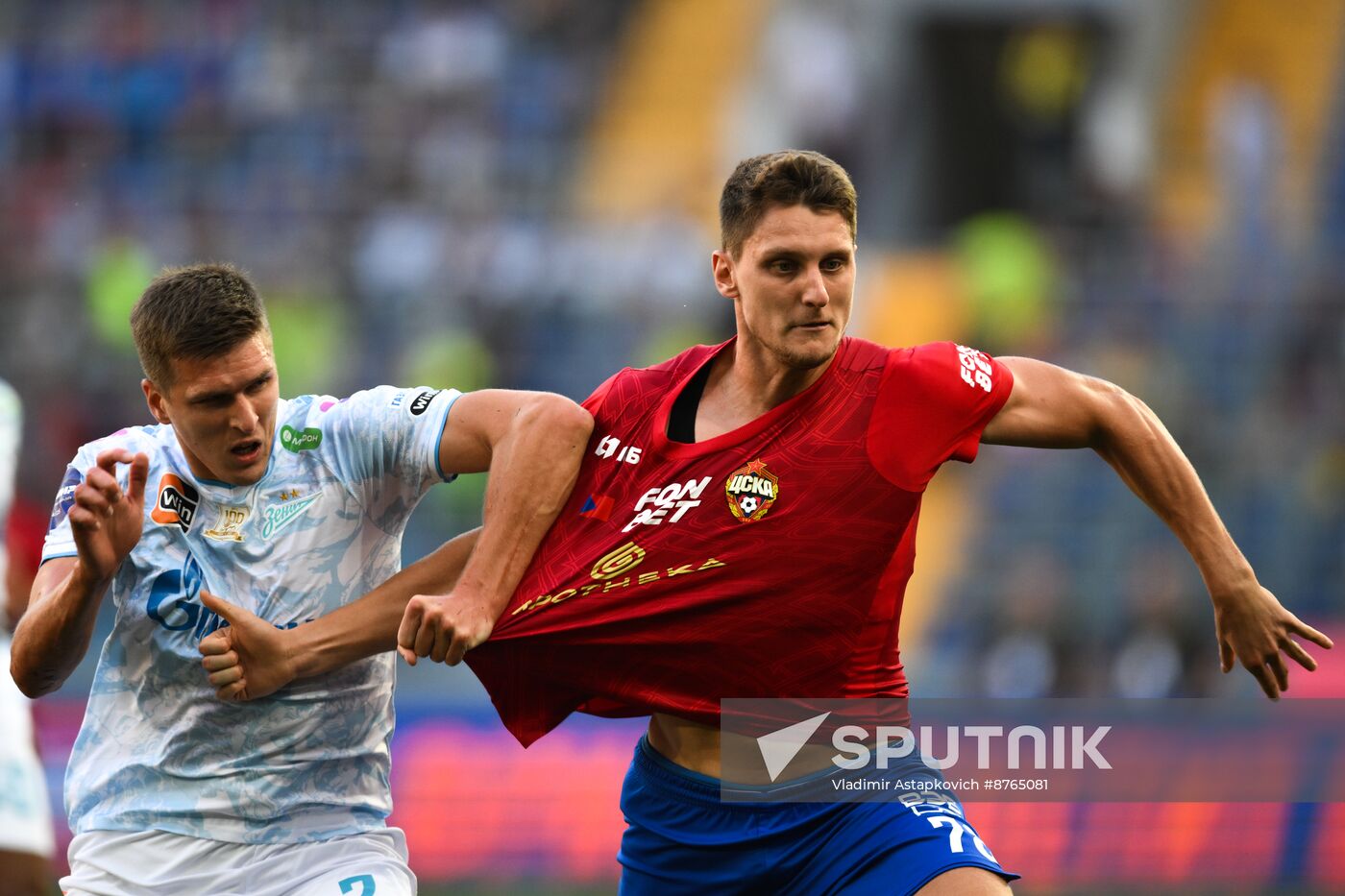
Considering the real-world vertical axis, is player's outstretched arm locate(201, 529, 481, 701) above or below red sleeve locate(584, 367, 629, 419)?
below

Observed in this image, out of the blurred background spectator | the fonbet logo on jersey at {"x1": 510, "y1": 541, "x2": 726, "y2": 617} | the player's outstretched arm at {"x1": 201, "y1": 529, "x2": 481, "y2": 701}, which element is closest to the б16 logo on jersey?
the fonbet logo on jersey at {"x1": 510, "y1": 541, "x2": 726, "y2": 617}

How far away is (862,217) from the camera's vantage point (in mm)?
17750

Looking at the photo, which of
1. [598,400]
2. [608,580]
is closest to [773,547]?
[608,580]

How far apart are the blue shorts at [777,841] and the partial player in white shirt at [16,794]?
87.5 inches

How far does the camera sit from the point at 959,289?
615 inches

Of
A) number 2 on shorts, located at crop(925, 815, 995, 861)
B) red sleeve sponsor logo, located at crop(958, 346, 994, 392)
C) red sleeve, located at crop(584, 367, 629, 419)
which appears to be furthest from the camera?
red sleeve, located at crop(584, 367, 629, 419)

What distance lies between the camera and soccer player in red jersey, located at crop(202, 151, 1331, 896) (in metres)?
4.72

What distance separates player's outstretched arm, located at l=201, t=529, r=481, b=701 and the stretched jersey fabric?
0.13 m

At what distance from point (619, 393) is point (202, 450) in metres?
1.17

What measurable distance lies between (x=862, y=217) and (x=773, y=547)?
13320 mm

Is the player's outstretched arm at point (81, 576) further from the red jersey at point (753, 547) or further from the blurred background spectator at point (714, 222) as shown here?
the blurred background spectator at point (714, 222)

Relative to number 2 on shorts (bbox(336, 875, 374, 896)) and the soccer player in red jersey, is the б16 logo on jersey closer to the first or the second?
the soccer player in red jersey

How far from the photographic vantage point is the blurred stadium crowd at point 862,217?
1330cm

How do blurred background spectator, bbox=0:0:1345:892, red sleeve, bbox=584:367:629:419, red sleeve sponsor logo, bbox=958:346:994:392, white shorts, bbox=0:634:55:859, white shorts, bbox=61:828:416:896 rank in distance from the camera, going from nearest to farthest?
white shorts, bbox=61:828:416:896 < red sleeve sponsor logo, bbox=958:346:994:392 < red sleeve, bbox=584:367:629:419 < white shorts, bbox=0:634:55:859 < blurred background spectator, bbox=0:0:1345:892
